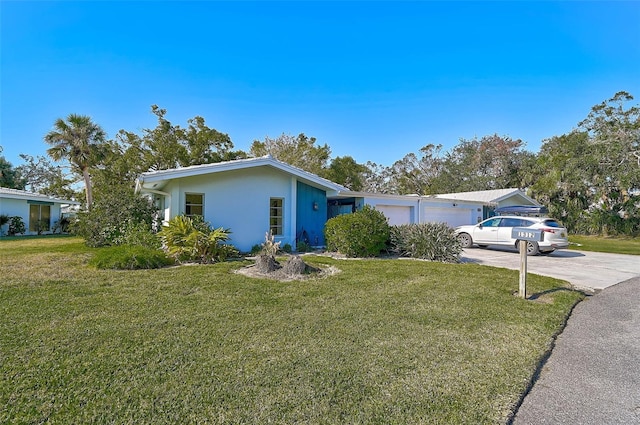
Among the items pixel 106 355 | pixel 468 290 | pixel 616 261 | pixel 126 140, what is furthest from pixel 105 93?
pixel 616 261

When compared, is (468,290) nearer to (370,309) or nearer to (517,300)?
(517,300)

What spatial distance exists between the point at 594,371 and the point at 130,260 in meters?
8.56

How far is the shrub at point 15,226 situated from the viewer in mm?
18203

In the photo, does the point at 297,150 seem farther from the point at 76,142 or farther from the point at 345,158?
the point at 76,142

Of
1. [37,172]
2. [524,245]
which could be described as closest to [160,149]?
[524,245]

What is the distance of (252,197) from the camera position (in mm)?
11242

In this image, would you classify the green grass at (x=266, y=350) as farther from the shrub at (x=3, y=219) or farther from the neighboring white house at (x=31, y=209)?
the neighboring white house at (x=31, y=209)

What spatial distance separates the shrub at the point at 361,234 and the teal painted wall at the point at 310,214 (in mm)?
1991

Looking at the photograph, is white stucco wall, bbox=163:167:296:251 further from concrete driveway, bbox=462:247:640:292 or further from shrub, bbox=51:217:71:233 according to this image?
shrub, bbox=51:217:71:233

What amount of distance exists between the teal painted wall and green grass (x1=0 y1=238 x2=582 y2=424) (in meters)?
6.34

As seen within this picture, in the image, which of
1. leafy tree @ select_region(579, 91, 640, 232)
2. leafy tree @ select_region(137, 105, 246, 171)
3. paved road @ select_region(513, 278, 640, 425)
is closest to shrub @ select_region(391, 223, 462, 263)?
paved road @ select_region(513, 278, 640, 425)

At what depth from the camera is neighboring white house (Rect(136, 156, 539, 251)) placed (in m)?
10.2

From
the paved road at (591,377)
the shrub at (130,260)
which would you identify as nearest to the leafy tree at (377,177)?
the shrub at (130,260)

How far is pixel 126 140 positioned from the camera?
78.1 feet
